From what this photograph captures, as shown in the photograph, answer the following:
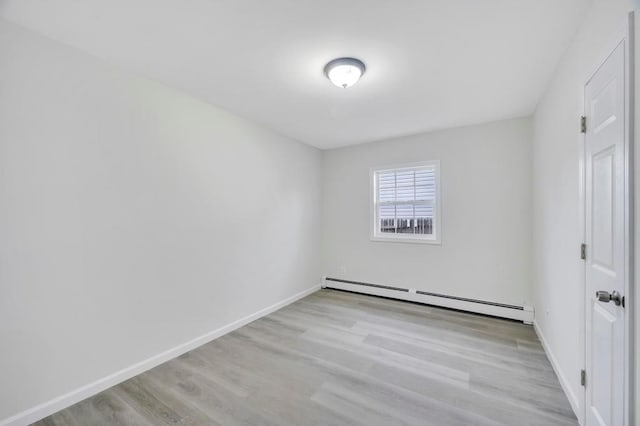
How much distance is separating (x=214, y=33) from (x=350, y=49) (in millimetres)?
960

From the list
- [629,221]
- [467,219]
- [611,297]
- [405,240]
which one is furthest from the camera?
[405,240]

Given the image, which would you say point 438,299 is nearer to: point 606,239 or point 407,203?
point 407,203

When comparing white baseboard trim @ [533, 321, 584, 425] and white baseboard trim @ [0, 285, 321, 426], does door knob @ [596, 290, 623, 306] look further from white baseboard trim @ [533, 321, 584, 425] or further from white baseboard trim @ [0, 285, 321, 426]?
white baseboard trim @ [0, 285, 321, 426]

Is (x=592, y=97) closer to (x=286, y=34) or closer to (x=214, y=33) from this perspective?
(x=286, y=34)

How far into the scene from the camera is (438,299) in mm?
3801

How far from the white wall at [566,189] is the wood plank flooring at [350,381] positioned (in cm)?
33

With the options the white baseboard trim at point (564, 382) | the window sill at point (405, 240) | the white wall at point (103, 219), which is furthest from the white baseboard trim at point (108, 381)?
the white baseboard trim at point (564, 382)

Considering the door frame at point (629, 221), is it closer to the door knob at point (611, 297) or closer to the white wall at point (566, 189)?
the door knob at point (611, 297)

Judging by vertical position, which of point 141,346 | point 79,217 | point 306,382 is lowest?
point 306,382

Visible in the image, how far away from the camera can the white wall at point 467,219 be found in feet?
11.0

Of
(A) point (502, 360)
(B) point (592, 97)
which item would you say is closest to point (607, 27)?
(B) point (592, 97)

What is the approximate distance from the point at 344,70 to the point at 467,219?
2.70 meters

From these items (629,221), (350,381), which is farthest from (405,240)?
A: (629,221)

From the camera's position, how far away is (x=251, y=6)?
1.57m
